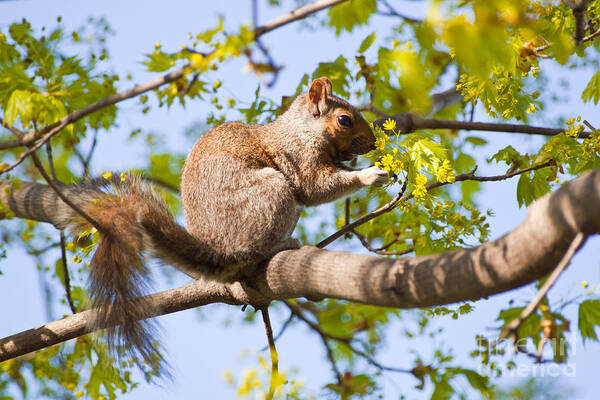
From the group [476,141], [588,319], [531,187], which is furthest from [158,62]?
[476,141]

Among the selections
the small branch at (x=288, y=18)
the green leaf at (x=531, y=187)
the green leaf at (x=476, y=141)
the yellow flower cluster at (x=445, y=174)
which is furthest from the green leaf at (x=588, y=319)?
the green leaf at (x=476, y=141)

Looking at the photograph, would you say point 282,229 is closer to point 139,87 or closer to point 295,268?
point 295,268

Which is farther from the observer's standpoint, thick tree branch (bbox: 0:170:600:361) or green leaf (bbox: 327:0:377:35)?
green leaf (bbox: 327:0:377:35)

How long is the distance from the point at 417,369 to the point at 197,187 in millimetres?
1784

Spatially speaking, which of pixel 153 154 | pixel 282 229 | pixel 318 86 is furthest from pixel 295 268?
pixel 153 154

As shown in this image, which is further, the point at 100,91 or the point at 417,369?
the point at 100,91

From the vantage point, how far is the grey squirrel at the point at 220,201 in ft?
9.86

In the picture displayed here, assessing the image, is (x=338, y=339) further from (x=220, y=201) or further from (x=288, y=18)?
(x=288, y=18)

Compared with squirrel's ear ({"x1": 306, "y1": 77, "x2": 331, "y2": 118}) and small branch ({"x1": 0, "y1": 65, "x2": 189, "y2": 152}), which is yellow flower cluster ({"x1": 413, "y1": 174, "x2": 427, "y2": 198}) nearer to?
small branch ({"x1": 0, "y1": 65, "x2": 189, "y2": 152})

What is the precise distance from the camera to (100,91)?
397 centimetres

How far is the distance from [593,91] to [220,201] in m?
2.29

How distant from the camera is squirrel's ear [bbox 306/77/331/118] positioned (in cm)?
408

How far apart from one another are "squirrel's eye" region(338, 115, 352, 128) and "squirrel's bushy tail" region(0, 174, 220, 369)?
4.53 ft

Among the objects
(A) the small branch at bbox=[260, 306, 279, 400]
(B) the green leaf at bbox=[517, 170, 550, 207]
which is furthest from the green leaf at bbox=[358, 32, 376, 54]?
(A) the small branch at bbox=[260, 306, 279, 400]
